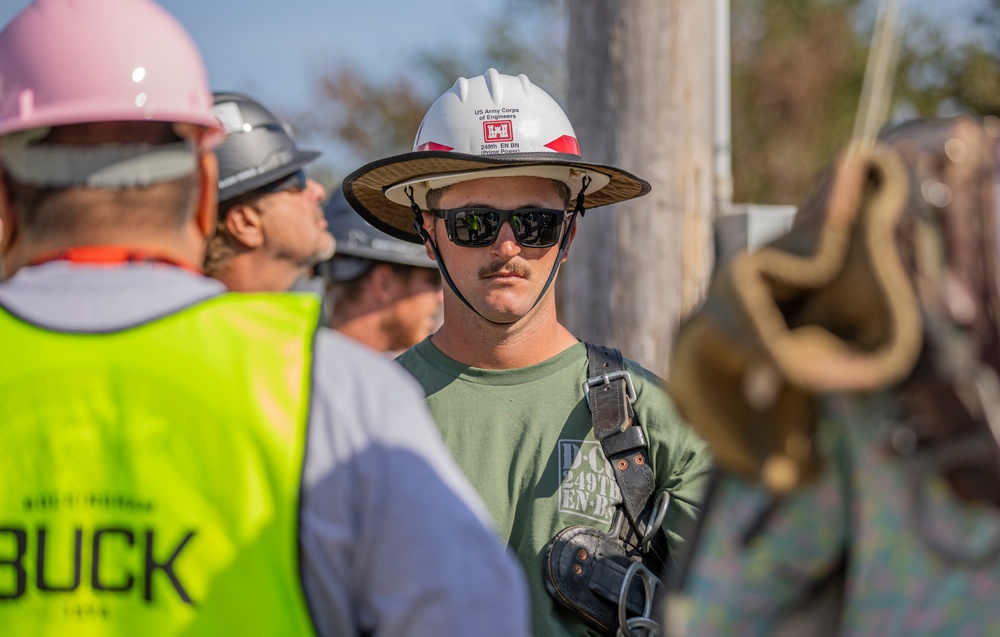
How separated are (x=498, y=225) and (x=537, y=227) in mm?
117

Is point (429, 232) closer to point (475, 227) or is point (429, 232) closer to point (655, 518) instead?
→ point (475, 227)

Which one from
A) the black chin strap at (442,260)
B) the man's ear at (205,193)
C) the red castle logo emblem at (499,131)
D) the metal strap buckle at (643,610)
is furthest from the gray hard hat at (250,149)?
the man's ear at (205,193)

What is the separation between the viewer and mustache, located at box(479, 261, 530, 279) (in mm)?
3348

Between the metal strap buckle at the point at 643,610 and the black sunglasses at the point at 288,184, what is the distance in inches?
77.5

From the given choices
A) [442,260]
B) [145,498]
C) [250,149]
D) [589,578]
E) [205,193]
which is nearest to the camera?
[145,498]

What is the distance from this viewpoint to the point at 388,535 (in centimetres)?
172

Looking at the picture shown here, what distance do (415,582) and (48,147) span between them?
884 millimetres

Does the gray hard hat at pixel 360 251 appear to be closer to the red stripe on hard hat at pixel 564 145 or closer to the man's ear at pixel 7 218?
the red stripe on hard hat at pixel 564 145

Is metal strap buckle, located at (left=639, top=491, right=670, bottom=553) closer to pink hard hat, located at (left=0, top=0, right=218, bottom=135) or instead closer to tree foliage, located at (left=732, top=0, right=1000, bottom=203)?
pink hard hat, located at (left=0, top=0, right=218, bottom=135)

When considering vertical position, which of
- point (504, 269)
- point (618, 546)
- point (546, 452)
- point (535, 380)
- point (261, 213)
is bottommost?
point (618, 546)

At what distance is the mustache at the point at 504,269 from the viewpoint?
335 centimetres

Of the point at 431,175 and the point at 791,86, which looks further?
the point at 791,86

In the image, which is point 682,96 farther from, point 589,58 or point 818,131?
point 818,131

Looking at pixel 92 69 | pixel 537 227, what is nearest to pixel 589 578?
pixel 537 227
